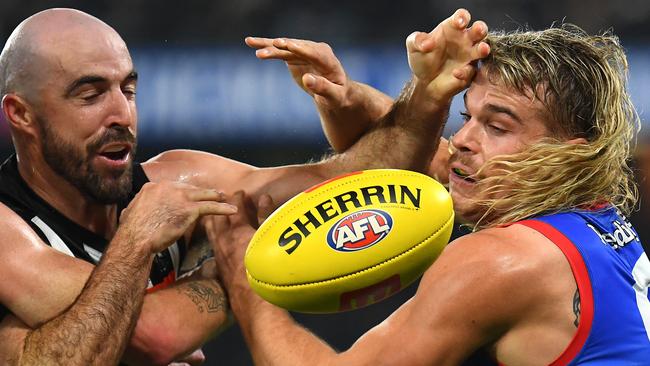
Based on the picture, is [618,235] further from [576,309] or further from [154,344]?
[154,344]

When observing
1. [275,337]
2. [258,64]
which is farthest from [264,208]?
[258,64]

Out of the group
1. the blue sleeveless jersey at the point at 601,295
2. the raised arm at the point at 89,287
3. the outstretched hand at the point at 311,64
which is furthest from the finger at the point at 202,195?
the blue sleeveless jersey at the point at 601,295

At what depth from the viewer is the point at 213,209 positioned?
9.38 feet

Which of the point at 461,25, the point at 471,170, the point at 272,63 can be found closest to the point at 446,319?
the point at 471,170

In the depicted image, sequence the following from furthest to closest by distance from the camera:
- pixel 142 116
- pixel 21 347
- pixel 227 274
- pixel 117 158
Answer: pixel 142 116
pixel 117 158
pixel 227 274
pixel 21 347

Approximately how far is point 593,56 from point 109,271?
1.55 meters

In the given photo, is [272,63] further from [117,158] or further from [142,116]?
[117,158]

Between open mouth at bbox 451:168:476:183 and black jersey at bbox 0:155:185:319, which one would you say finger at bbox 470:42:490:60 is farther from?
black jersey at bbox 0:155:185:319

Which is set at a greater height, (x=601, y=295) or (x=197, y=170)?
(x=601, y=295)

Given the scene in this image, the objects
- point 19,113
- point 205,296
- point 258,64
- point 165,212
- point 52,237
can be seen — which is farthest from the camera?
point 258,64

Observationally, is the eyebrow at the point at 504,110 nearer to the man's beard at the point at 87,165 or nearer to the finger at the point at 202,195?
the finger at the point at 202,195

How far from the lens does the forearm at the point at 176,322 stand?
2.88 meters

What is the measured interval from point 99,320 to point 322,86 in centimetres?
109

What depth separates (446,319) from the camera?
259cm
